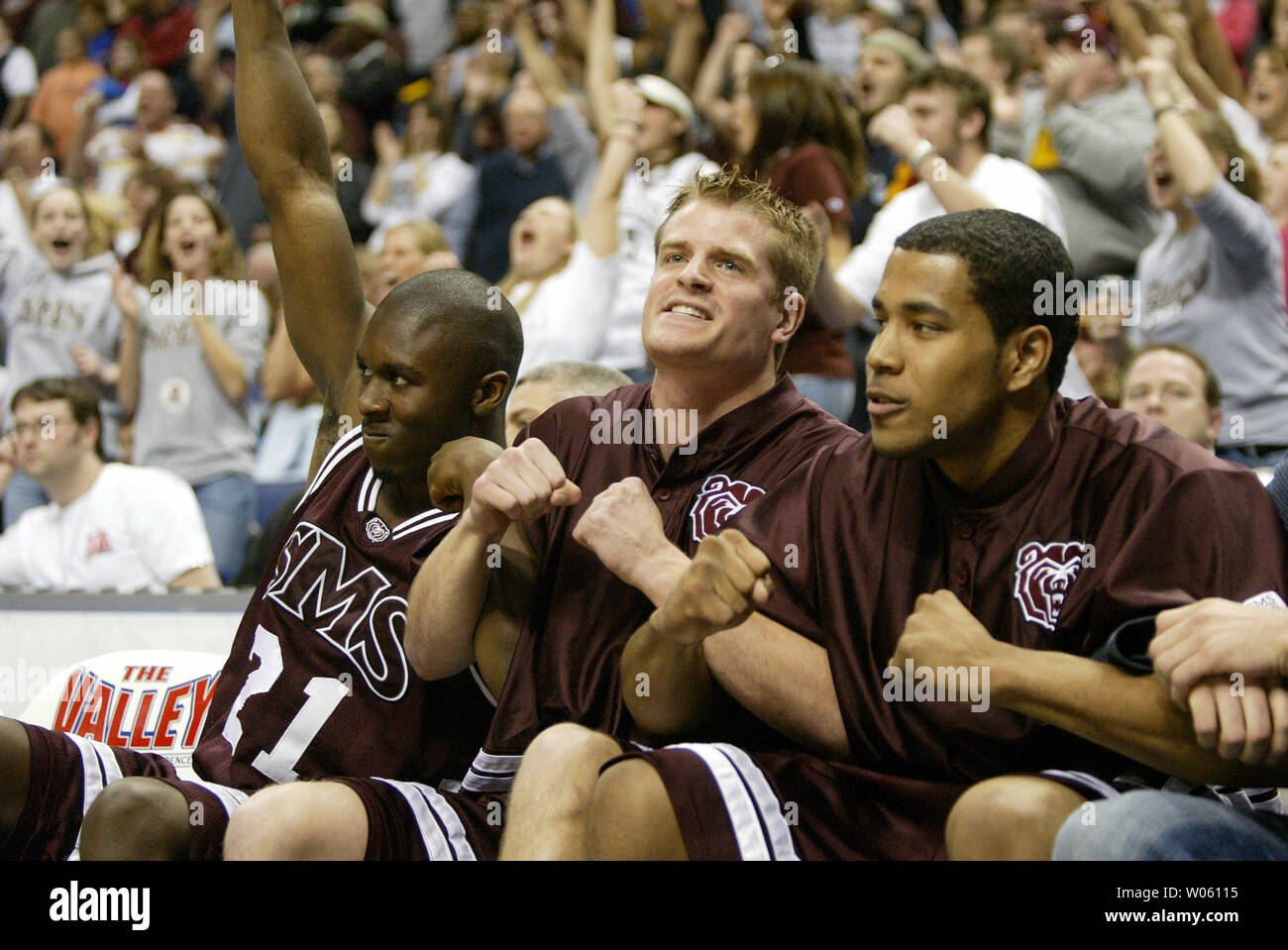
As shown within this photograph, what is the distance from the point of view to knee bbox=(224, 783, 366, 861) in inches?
→ 74.9

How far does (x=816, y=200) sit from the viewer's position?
3.70 metres

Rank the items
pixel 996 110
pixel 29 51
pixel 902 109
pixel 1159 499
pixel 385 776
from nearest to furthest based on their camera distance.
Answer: pixel 1159 499
pixel 385 776
pixel 902 109
pixel 996 110
pixel 29 51

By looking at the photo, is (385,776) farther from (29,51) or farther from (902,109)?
(29,51)

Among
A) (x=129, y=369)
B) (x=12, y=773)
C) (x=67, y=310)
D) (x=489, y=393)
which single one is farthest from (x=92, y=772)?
(x=67, y=310)

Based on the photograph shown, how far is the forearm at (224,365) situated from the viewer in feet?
15.8

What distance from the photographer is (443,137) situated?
651cm

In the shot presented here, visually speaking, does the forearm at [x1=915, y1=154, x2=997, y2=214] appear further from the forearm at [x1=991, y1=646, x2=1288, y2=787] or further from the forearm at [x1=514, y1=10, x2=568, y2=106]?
the forearm at [x1=514, y1=10, x2=568, y2=106]

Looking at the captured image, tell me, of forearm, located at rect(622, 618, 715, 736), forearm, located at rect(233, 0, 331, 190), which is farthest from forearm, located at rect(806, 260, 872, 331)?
forearm, located at rect(622, 618, 715, 736)

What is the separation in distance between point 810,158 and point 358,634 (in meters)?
2.02

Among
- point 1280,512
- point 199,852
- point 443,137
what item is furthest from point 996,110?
point 199,852

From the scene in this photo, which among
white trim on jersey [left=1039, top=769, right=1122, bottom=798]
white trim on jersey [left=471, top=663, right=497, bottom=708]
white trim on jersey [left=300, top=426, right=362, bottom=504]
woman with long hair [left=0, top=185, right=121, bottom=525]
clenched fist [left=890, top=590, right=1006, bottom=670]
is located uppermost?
woman with long hair [left=0, top=185, right=121, bottom=525]

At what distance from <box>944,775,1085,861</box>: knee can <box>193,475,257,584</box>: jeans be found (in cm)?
336

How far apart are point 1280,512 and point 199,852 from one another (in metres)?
1.47

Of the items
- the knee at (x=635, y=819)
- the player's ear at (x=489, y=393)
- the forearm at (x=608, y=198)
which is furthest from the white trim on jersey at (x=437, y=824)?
the forearm at (x=608, y=198)
